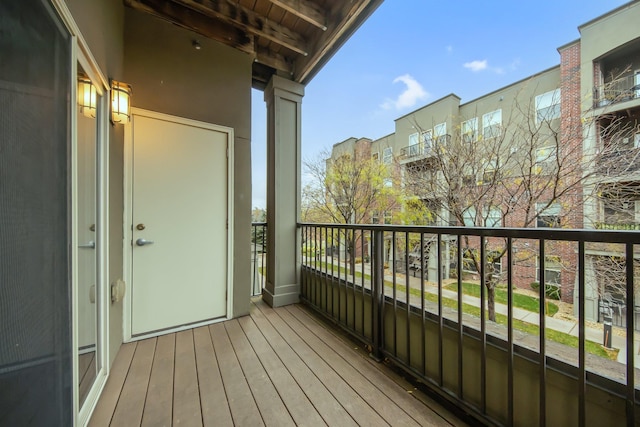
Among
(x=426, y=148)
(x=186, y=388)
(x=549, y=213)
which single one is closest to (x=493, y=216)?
(x=549, y=213)

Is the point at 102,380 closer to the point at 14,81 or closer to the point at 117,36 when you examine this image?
the point at 14,81

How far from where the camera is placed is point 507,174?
4.25 metres

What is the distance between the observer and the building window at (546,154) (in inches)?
153

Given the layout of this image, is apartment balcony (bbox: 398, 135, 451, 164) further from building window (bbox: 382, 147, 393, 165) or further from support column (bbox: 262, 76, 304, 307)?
support column (bbox: 262, 76, 304, 307)

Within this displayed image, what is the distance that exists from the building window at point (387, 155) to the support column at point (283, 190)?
4463 mm

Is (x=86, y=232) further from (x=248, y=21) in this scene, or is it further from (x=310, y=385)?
(x=248, y=21)

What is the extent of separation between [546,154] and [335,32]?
397 cm

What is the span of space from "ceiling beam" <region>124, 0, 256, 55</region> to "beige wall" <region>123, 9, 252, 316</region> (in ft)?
0.19

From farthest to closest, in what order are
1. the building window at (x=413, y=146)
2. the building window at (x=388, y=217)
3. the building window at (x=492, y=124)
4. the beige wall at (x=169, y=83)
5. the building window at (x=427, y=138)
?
1. the building window at (x=388, y=217)
2. the building window at (x=413, y=146)
3. the building window at (x=427, y=138)
4. the building window at (x=492, y=124)
5. the beige wall at (x=169, y=83)

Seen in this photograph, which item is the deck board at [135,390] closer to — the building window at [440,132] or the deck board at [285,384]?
the deck board at [285,384]

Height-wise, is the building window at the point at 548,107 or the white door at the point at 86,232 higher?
the building window at the point at 548,107

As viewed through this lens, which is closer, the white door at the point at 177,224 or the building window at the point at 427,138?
the white door at the point at 177,224

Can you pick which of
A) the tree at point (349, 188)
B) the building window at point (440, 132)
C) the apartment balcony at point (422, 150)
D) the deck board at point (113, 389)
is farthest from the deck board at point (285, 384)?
the tree at point (349, 188)

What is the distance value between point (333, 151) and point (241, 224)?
5.84 m
